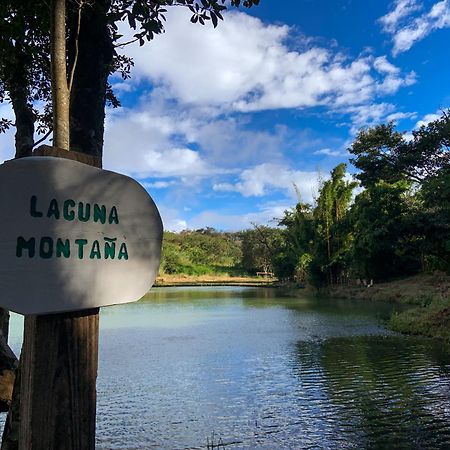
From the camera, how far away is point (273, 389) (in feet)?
19.3

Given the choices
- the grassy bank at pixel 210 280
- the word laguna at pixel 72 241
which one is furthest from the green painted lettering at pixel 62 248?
the grassy bank at pixel 210 280

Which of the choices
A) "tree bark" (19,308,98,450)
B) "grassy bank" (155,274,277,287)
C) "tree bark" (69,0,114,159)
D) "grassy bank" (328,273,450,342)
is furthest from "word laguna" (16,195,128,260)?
"grassy bank" (155,274,277,287)

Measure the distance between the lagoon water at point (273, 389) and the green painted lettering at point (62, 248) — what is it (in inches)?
135

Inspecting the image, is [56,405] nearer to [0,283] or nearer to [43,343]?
[43,343]

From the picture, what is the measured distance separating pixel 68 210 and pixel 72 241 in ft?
0.25

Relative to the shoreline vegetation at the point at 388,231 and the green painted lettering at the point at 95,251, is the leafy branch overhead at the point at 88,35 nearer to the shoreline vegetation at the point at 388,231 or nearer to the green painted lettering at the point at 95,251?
the green painted lettering at the point at 95,251

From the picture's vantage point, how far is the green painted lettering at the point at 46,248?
3.34 feet

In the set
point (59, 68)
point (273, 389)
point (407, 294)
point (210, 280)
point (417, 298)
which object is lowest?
point (273, 389)

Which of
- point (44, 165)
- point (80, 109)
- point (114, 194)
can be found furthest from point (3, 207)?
point (80, 109)

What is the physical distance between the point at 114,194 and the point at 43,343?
0.40 meters

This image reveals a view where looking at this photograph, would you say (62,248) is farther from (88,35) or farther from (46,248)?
(88,35)

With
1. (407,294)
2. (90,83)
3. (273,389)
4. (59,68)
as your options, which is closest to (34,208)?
Answer: (59,68)

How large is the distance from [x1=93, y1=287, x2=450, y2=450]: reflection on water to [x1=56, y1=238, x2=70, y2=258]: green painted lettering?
343 cm

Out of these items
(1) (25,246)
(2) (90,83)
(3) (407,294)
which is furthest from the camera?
(3) (407,294)
